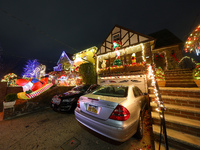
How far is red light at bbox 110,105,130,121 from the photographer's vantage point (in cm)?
186

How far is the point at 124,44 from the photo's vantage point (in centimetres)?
1001

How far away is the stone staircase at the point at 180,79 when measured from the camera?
4.27 meters

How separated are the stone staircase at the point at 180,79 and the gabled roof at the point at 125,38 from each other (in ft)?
16.0

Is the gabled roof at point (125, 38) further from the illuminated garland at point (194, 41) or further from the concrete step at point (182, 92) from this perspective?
the concrete step at point (182, 92)

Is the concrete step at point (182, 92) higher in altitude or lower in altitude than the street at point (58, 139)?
higher

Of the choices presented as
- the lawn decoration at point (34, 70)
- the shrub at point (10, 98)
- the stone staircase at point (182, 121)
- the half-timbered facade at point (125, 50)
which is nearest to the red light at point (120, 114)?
the stone staircase at point (182, 121)

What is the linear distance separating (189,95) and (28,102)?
8.20 meters

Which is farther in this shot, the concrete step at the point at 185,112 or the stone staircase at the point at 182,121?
the concrete step at the point at 185,112

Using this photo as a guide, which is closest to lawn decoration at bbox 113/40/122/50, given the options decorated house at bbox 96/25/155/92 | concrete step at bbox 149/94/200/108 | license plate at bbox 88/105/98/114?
decorated house at bbox 96/25/155/92

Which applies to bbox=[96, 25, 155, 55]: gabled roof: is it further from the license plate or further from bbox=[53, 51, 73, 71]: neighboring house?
bbox=[53, 51, 73, 71]: neighboring house

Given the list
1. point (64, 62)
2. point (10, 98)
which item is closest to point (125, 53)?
point (10, 98)

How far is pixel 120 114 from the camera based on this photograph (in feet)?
6.15

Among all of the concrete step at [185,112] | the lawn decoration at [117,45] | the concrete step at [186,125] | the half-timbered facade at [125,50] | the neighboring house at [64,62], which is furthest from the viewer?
the neighboring house at [64,62]

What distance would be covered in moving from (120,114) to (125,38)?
412 inches
